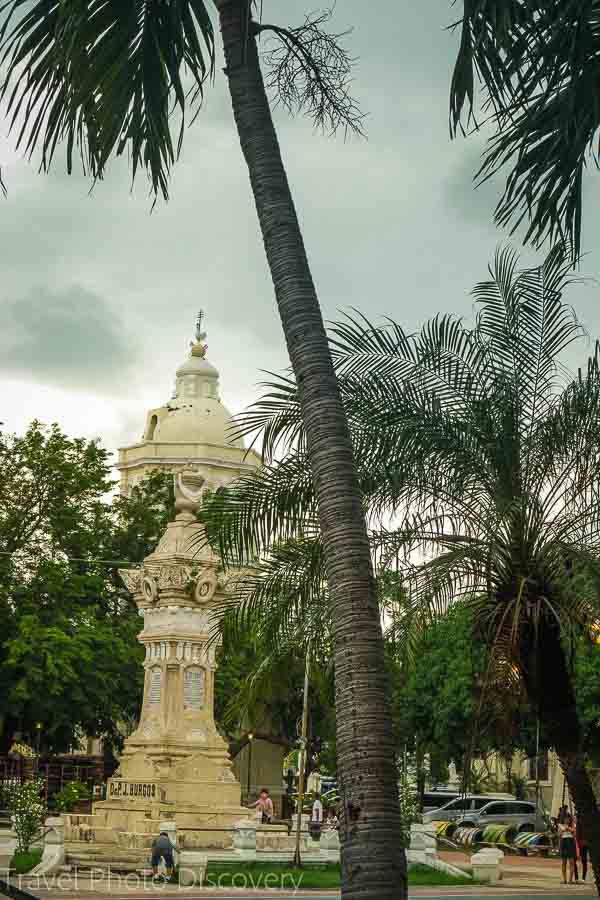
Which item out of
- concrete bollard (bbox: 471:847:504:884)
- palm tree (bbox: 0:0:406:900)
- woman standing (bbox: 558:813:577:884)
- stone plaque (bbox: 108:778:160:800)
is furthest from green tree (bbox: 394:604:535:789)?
palm tree (bbox: 0:0:406:900)

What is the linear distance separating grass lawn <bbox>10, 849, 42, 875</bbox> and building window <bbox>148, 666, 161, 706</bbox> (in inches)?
168

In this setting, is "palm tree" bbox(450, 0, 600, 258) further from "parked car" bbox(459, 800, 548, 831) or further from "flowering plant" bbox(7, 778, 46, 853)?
"parked car" bbox(459, 800, 548, 831)

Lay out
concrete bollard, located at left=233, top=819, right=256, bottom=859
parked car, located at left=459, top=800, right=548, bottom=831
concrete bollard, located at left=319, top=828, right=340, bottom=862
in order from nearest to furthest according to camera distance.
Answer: concrete bollard, located at left=233, top=819, right=256, bottom=859, concrete bollard, located at left=319, top=828, right=340, bottom=862, parked car, located at left=459, top=800, right=548, bottom=831

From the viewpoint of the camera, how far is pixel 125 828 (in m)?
26.5

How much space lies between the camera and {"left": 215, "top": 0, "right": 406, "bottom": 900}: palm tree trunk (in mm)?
7180

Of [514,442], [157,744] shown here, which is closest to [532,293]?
[514,442]

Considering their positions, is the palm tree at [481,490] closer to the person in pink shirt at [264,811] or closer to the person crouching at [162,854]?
the person crouching at [162,854]

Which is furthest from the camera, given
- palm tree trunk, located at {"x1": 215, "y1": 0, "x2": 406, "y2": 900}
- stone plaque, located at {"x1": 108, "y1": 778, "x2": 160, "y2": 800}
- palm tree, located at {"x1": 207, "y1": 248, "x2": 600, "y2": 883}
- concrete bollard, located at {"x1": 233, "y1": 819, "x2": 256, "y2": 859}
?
stone plaque, located at {"x1": 108, "y1": 778, "x2": 160, "y2": 800}

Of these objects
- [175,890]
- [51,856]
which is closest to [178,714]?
[51,856]

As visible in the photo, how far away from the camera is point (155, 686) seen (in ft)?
90.9

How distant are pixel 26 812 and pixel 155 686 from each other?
176 inches

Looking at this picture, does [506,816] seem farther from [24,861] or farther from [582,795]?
[582,795]

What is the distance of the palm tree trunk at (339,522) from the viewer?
23.6 feet

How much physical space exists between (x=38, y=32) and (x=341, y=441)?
4.14 metres
